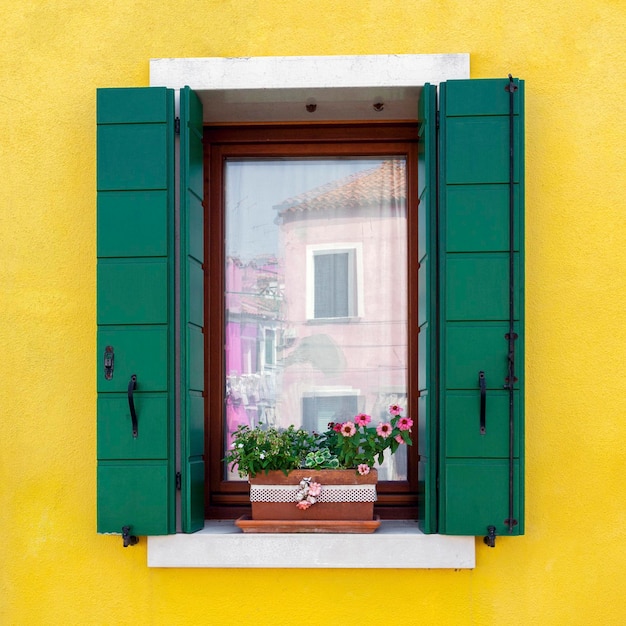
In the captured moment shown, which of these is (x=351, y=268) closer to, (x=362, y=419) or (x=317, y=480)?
(x=362, y=419)

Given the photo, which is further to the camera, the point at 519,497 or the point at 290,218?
the point at 290,218

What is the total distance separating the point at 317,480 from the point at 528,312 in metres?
1.10

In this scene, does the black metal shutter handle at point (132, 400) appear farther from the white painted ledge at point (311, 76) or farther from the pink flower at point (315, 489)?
the white painted ledge at point (311, 76)

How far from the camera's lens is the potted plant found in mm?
3736

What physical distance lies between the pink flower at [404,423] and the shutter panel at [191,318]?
2.76 ft

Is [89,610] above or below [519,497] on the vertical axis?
below

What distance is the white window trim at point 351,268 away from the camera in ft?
13.7

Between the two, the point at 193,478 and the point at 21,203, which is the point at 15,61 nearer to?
the point at 21,203

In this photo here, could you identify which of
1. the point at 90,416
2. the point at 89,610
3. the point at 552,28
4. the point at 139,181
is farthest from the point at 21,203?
the point at 552,28

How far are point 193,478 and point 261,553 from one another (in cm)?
41

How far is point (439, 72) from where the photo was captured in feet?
12.6

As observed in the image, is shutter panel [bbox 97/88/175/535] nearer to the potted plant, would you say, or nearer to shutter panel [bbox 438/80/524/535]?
the potted plant

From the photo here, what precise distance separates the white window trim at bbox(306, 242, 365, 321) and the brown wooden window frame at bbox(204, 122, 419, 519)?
223 millimetres

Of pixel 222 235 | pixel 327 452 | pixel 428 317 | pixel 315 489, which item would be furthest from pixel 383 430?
pixel 222 235
